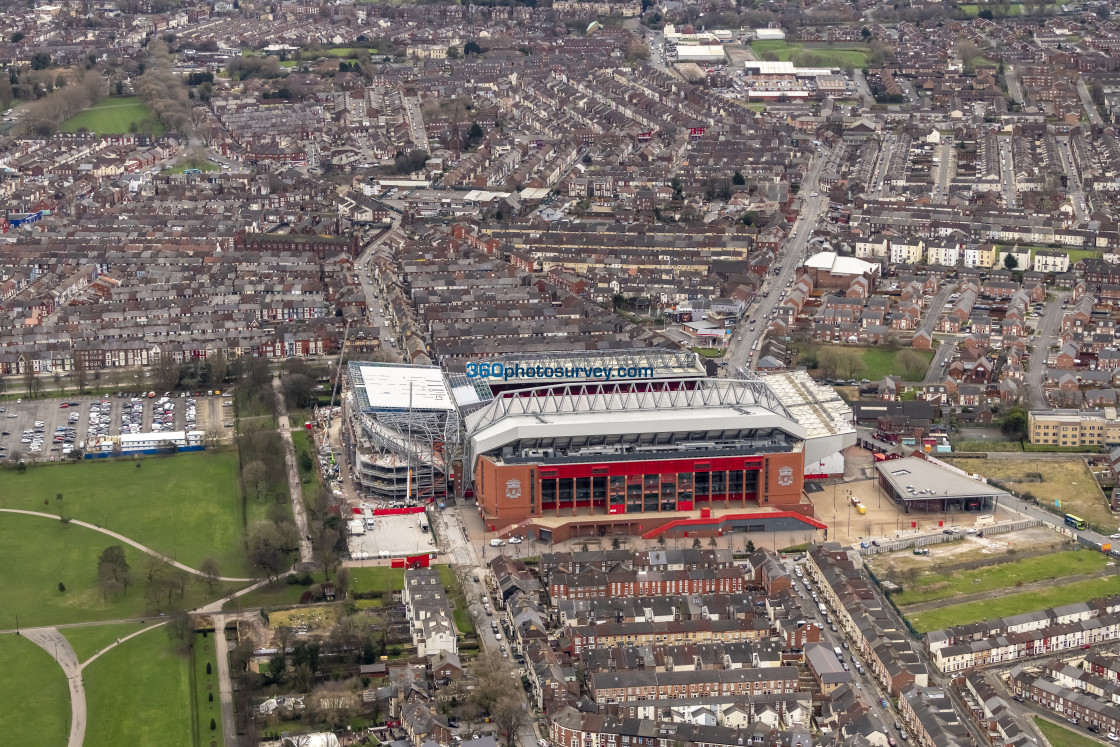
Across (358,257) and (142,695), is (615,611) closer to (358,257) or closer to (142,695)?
(142,695)

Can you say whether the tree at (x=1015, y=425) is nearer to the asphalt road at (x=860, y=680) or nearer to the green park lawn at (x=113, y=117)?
the asphalt road at (x=860, y=680)

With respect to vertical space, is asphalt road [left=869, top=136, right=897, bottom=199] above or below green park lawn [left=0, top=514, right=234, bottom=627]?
below

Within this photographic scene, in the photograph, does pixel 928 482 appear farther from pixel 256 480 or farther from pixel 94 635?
pixel 94 635

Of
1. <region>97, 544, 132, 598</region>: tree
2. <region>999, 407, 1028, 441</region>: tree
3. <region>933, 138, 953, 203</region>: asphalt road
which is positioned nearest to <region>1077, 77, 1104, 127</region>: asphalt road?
<region>933, 138, 953, 203</region>: asphalt road

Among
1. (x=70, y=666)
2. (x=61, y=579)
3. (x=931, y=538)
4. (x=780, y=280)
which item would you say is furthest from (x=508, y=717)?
(x=780, y=280)

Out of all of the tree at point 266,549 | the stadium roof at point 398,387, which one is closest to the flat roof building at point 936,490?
the stadium roof at point 398,387

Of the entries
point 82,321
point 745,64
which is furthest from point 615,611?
point 745,64

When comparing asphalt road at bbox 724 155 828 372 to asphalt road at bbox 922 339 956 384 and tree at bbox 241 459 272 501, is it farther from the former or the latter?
tree at bbox 241 459 272 501

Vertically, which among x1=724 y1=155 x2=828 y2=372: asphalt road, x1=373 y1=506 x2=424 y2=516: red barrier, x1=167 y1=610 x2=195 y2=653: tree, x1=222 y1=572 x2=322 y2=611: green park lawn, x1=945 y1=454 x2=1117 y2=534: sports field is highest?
x1=167 y1=610 x2=195 y2=653: tree
